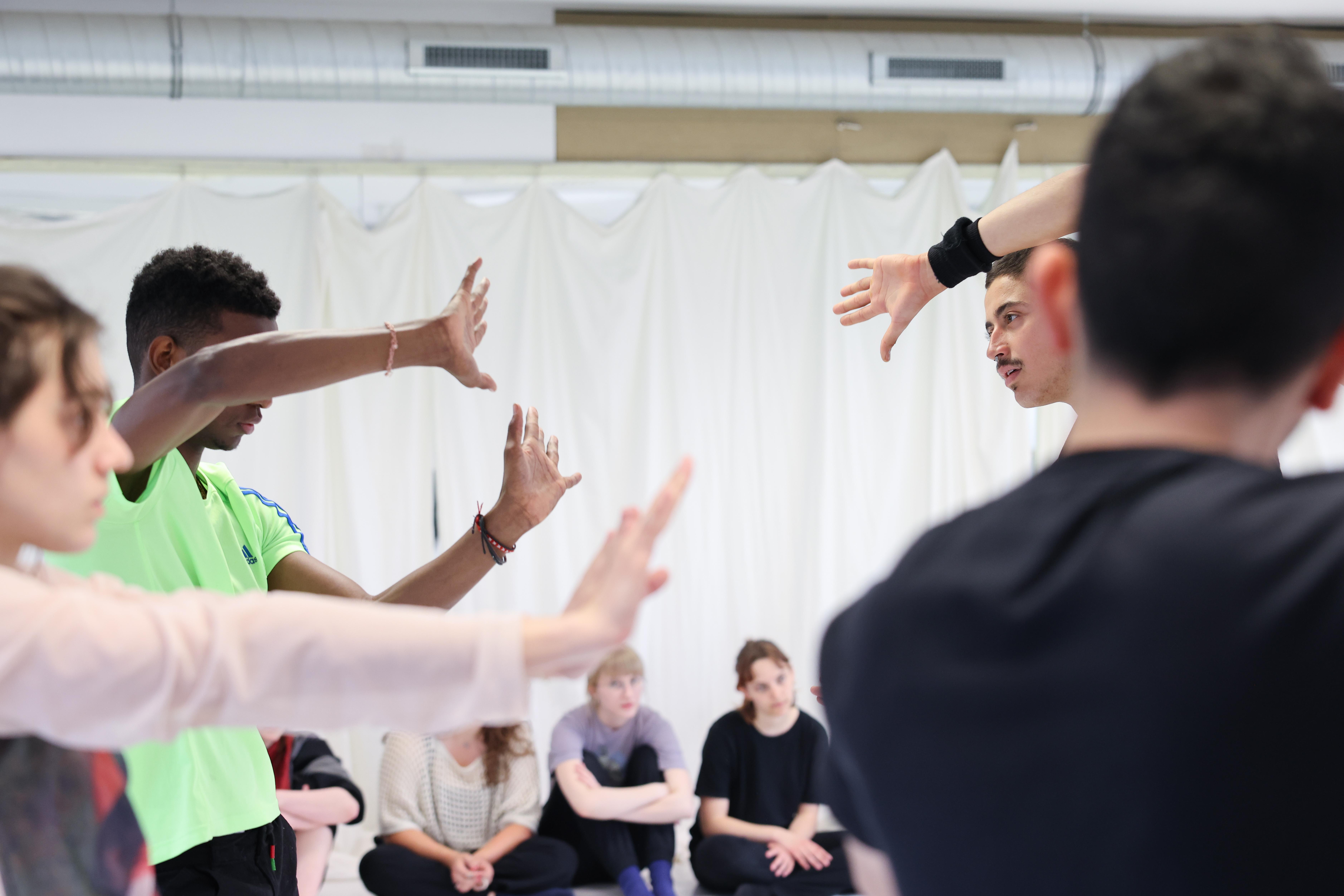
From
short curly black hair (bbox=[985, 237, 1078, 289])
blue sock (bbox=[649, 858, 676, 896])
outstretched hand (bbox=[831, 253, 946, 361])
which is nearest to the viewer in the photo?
outstretched hand (bbox=[831, 253, 946, 361])

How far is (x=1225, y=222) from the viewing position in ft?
2.06

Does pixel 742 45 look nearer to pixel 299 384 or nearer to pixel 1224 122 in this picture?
pixel 299 384

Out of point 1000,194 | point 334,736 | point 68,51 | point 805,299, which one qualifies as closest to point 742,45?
point 805,299

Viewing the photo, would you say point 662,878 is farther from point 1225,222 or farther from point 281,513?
point 1225,222

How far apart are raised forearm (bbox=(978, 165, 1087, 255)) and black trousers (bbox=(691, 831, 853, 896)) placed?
317 cm

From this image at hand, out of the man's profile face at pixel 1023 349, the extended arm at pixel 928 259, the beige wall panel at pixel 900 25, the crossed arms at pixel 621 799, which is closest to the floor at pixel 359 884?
the crossed arms at pixel 621 799

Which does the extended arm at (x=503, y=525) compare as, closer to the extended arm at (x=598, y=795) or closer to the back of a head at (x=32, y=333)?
the back of a head at (x=32, y=333)

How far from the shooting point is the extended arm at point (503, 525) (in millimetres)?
1906

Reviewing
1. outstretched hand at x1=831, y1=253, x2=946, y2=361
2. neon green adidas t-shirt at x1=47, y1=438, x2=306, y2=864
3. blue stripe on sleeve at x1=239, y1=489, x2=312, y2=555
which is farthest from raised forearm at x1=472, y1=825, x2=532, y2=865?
outstretched hand at x1=831, y1=253, x2=946, y2=361

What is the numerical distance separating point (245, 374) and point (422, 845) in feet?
10.9

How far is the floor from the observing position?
4621 millimetres

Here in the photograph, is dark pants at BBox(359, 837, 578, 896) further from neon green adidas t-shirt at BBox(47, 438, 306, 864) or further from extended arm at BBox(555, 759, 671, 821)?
neon green adidas t-shirt at BBox(47, 438, 306, 864)

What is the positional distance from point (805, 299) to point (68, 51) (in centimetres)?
338

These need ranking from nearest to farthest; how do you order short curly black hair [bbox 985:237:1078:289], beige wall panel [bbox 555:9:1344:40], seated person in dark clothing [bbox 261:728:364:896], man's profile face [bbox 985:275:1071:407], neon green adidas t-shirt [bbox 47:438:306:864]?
1. neon green adidas t-shirt [bbox 47:438:306:864]
2. man's profile face [bbox 985:275:1071:407]
3. short curly black hair [bbox 985:237:1078:289]
4. seated person in dark clothing [bbox 261:728:364:896]
5. beige wall panel [bbox 555:9:1344:40]
